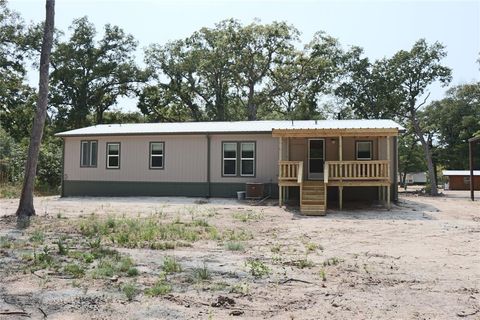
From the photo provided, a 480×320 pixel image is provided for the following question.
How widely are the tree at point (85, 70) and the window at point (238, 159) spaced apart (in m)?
18.8

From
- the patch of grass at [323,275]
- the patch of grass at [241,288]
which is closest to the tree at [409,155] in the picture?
the patch of grass at [323,275]

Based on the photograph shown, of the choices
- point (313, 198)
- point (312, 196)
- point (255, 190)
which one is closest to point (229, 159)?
point (255, 190)

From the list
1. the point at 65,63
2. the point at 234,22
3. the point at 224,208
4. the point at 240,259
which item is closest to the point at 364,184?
the point at 224,208

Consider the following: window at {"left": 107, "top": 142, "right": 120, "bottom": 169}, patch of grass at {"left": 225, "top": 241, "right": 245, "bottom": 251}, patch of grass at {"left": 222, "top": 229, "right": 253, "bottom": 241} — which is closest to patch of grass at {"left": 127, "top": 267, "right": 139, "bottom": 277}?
patch of grass at {"left": 225, "top": 241, "right": 245, "bottom": 251}

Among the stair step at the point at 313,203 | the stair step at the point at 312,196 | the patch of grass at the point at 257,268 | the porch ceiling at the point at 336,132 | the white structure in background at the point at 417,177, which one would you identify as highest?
the porch ceiling at the point at 336,132

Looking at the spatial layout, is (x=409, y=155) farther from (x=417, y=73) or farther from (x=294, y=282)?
(x=294, y=282)

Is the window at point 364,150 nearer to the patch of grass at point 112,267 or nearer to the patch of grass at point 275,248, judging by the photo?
the patch of grass at point 275,248

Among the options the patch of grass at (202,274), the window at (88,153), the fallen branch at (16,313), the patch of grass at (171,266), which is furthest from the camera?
the window at (88,153)

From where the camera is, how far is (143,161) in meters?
18.3

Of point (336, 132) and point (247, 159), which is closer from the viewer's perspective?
point (336, 132)

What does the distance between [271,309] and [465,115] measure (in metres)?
44.7

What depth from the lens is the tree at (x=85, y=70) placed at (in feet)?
104

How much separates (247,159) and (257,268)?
11583 mm

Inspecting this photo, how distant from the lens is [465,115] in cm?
4212
